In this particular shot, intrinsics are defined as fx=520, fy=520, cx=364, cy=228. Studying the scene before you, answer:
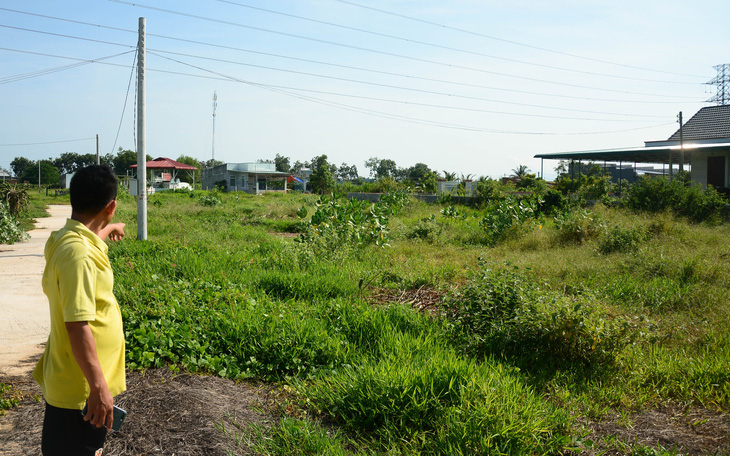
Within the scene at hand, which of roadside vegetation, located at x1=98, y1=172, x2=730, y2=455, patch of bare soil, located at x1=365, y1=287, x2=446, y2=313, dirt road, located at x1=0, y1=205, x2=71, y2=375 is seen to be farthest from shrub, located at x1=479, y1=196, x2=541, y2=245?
dirt road, located at x1=0, y1=205, x2=71, y2=375

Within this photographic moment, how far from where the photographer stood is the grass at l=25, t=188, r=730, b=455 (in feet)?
10.9

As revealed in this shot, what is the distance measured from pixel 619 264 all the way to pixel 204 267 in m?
6.51

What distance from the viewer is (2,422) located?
346cm

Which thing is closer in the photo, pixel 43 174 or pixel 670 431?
pixel 670 431

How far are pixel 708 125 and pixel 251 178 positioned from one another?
4239 cm

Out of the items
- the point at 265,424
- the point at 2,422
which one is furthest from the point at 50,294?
the point at 2,422

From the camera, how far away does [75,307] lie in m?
2.08

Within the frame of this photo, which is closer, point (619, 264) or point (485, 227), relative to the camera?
point (619, 264)

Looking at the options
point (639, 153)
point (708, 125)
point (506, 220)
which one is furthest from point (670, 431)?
point (708, 125)

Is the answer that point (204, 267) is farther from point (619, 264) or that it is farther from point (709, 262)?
point (709, 262)

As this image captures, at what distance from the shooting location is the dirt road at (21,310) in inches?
193

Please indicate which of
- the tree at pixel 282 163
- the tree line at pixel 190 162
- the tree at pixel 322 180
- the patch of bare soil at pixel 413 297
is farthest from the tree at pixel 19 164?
the patch of bare soil at pixel 413 297

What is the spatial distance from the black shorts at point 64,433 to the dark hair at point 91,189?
0.87m

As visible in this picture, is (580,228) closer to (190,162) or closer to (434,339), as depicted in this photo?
(434,339)
